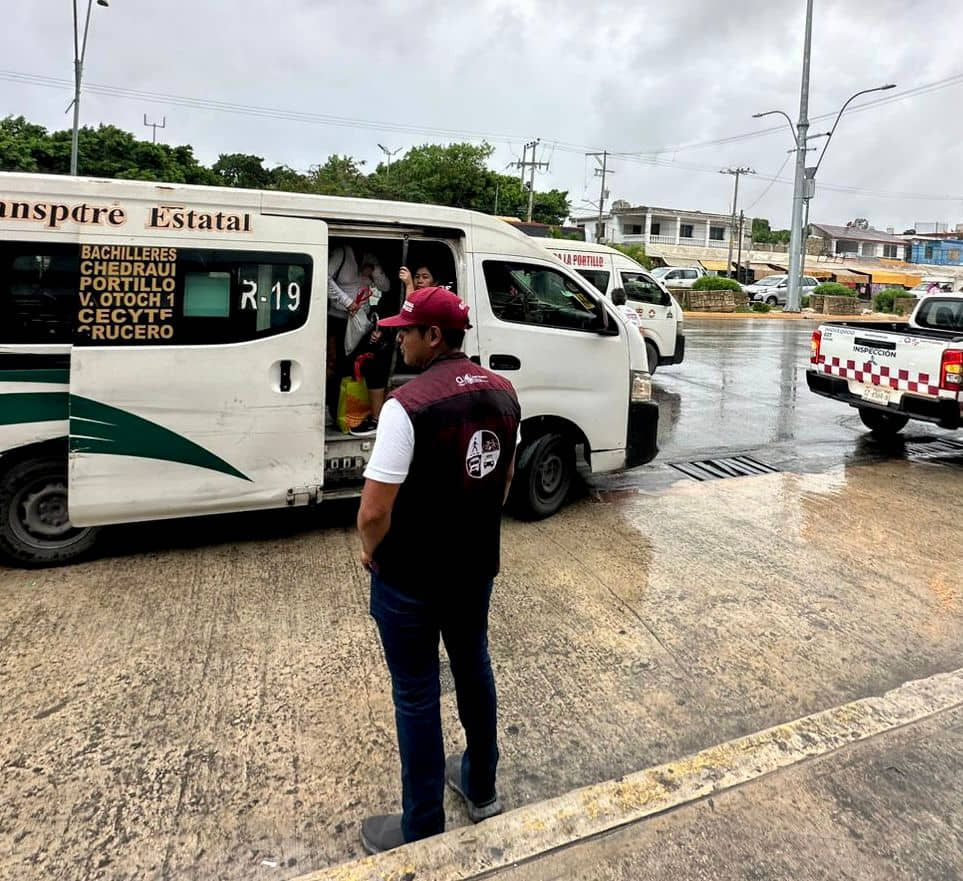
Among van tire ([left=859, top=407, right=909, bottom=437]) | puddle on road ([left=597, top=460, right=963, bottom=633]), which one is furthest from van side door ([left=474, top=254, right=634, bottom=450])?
van tire ([left=859, top=407, right=909, bottom=437])

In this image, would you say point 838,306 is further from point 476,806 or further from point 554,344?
point 476,806

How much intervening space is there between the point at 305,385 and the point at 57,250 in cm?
148

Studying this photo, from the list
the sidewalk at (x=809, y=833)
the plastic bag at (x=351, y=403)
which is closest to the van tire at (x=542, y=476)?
the plastic bag at (x=351, y=403)

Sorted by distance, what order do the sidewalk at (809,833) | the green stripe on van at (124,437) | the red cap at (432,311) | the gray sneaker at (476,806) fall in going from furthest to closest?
the green stripe on van at (124,437)
the gray sneaker at (476,806)
the sidewalk at (809,833)
the red cap at (432,311)

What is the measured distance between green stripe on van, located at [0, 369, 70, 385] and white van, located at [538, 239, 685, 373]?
924 cm

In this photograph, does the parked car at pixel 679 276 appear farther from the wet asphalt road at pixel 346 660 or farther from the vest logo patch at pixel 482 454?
the vest logo patch at pixel 482 454

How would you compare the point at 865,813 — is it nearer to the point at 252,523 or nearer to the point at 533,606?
the point at 533,606

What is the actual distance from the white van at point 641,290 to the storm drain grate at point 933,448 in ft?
15.6

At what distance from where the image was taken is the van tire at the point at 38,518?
4.21m

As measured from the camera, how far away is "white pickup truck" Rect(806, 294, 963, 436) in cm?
700

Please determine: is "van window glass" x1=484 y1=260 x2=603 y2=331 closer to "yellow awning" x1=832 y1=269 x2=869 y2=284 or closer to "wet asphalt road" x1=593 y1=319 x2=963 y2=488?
"wet asphalt road" x1=593 y1=319 x2=963 y2=488

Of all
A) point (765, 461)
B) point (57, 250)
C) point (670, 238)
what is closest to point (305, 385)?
point (57, 250)

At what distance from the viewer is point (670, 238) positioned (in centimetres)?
6844

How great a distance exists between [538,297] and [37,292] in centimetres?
315
